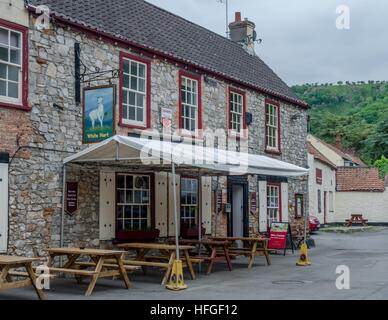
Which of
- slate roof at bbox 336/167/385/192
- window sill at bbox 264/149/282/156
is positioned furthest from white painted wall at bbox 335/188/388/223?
window sill at bbox 264/149/282/156

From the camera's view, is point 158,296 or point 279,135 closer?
point 158,296

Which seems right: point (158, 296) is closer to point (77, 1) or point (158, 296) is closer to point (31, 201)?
point (31, 201)

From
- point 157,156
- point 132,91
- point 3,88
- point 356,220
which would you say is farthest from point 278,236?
point 356,220

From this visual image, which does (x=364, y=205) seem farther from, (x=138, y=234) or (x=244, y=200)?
(x=138, y=234)

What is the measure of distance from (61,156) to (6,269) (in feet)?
13.2

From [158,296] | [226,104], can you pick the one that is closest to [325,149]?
[226,104]

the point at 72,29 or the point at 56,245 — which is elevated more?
the point at 72,29

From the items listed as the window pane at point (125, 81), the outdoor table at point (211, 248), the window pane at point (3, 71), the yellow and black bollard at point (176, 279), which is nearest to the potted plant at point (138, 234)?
the outdoor table at point (211, 248)

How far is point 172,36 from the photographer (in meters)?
17.9

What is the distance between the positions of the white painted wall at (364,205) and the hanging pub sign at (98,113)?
29.2 metres

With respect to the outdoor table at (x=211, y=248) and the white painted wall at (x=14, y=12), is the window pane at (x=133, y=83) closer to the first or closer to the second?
the white painted wall at (x=14, y=12)

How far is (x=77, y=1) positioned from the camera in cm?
1459

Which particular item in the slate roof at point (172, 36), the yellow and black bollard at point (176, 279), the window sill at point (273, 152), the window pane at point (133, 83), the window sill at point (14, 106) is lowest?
the yellow and black bollard at point (176, 279)

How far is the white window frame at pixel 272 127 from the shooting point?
20594 millimetres
